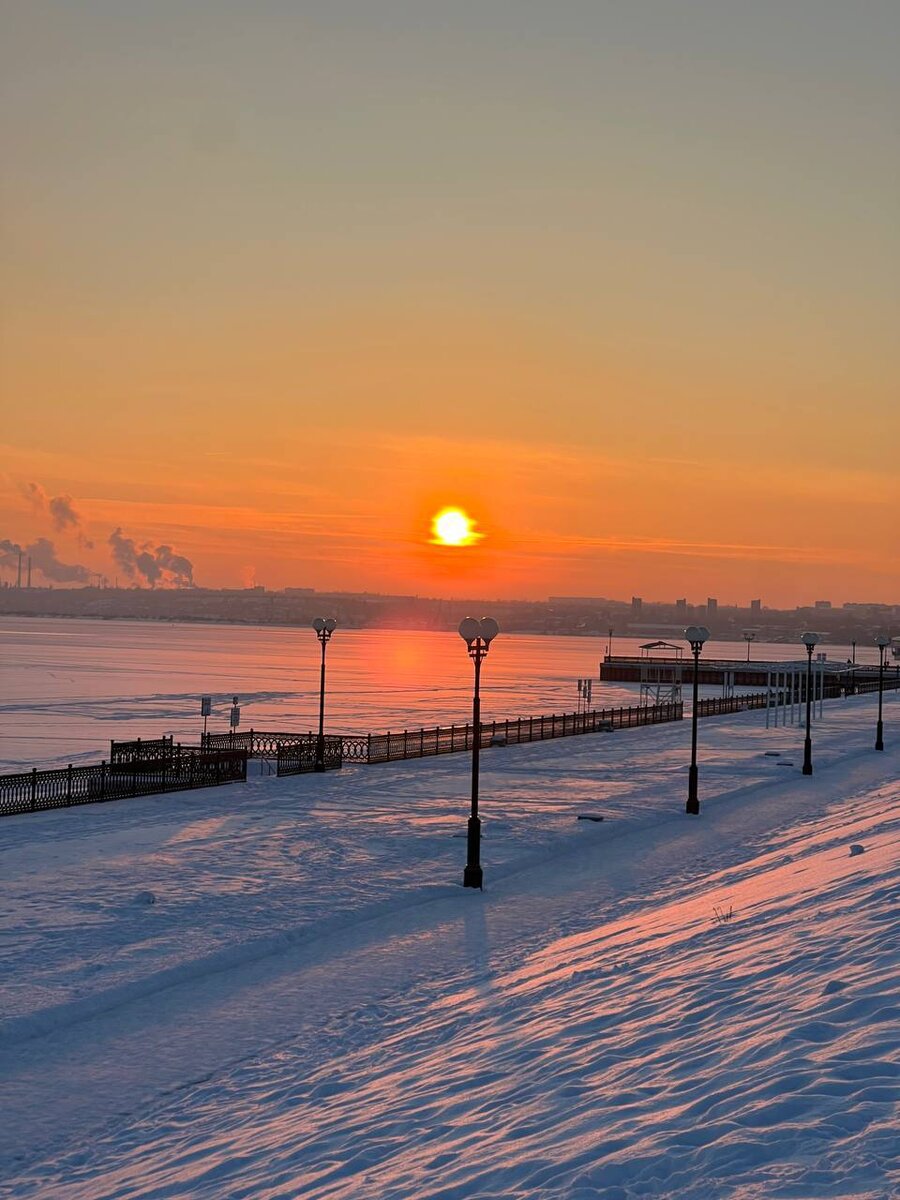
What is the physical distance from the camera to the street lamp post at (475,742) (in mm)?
18812

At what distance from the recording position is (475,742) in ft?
67.7

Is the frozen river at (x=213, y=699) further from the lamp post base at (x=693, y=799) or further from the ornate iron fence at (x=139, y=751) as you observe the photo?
the lamp post base at (x=693, y=799)

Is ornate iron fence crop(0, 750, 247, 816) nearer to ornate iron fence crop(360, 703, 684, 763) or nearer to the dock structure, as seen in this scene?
ornate iron fence crop(360, 703, 684, 763)

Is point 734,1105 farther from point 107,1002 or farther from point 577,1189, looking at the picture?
point 107,1002

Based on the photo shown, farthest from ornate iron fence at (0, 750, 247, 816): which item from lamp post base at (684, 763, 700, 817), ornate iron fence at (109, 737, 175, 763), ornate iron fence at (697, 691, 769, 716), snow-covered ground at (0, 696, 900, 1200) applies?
ornate iron fence at (697, 691, 769, 716)

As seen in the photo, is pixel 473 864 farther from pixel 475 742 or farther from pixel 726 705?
pixel 726 705

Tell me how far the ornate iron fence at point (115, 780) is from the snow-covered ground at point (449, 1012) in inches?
170

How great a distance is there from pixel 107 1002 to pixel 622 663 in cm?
12333

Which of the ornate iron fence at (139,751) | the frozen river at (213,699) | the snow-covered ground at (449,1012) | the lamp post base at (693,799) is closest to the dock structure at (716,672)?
the frozen river at (213,699)

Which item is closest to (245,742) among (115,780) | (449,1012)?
(115,780)

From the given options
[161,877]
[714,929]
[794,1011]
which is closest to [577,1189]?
[794,1011]

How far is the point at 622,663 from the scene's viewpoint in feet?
438

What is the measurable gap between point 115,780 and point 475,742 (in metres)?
13.8

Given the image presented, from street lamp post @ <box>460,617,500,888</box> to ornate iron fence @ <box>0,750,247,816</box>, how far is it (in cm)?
1191
